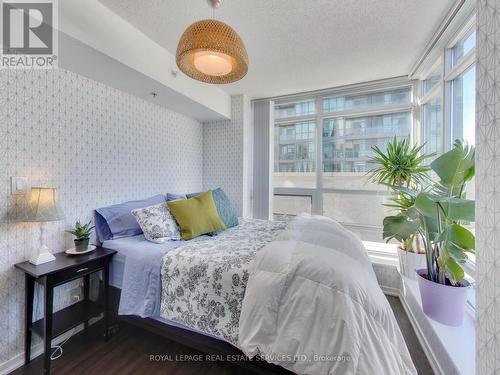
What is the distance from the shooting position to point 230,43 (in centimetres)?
120

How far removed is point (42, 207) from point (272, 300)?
1.61 meters

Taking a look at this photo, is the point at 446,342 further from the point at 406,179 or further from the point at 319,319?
the point at 406,179

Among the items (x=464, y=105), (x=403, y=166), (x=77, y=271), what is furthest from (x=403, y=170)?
(x=77, y=271)

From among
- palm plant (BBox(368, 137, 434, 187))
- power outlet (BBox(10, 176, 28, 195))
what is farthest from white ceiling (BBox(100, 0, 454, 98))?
power outlet (BBox(10, 176, 28, 195))

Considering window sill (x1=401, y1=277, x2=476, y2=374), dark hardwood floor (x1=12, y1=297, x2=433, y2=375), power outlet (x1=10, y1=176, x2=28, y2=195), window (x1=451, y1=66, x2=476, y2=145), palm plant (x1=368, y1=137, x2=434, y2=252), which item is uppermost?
window (x1=451, y1=66, x2=476, y2=145)

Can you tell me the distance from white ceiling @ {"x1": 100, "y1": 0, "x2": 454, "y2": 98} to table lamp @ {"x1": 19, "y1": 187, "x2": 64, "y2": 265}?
56.4 inches

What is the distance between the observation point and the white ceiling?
1.69m

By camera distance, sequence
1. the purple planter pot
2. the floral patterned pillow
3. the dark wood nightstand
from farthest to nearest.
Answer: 1. the floral patterned pillow
2. the purple planter pot
3. the dark wood nightstand

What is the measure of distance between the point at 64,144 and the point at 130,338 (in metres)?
1.67

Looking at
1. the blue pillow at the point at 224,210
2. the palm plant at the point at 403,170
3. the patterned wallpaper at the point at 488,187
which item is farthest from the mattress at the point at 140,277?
the palm plant at the point at 403,170

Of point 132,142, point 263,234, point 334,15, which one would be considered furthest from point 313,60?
point 132,142

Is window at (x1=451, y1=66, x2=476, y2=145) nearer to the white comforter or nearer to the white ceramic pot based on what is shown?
the white ceramic pot

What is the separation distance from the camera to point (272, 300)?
119 centimetres

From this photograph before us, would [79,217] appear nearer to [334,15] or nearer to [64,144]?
[64,144]
